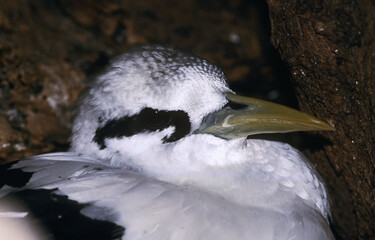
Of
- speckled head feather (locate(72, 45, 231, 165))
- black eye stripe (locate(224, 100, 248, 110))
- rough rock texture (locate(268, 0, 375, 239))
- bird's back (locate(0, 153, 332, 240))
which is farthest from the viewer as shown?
black eye stripe (locate(224, 100, 248, 110))

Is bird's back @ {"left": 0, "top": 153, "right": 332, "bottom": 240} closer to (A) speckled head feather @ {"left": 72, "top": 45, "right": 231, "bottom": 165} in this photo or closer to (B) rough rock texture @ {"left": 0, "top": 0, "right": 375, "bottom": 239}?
(A) speckled head feather @ {"left": 72, "top": 45, "right": 231, "bottom": 165}

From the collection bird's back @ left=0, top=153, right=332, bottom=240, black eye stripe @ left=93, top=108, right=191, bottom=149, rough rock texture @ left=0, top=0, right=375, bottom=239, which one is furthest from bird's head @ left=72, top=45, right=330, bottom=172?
rough rock texture @ left=0, top=0, right=375, bottom=239

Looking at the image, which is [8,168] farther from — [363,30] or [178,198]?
[363,30]

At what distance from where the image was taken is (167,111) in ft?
7.80

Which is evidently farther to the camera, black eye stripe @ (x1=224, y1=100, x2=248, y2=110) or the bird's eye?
black eye stripe @ (x1=224, y1=100, x2=248, y2=110)

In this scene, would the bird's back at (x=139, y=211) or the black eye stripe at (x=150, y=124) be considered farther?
the black eye stripe at (x=150, y=124)

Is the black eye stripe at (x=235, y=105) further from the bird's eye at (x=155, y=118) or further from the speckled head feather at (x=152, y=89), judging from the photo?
the bird's eye at (x=155, y=118)

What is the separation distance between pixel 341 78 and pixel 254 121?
61 centimetres

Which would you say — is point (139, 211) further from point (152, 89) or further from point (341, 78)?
point (341, 78)

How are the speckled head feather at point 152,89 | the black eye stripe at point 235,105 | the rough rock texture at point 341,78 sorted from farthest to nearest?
the black eye stripe at point 235,105 < the speckled head feather at point 152,89 < the rough rock texture at point 341,78

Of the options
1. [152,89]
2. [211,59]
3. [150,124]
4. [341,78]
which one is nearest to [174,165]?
[150,124]

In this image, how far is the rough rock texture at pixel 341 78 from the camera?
7.32 ft

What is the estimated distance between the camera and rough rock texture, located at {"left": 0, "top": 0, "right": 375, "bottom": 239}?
2561mm

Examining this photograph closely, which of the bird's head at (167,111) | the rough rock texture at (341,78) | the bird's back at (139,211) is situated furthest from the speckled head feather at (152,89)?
the rough rock texture at (341,78)
